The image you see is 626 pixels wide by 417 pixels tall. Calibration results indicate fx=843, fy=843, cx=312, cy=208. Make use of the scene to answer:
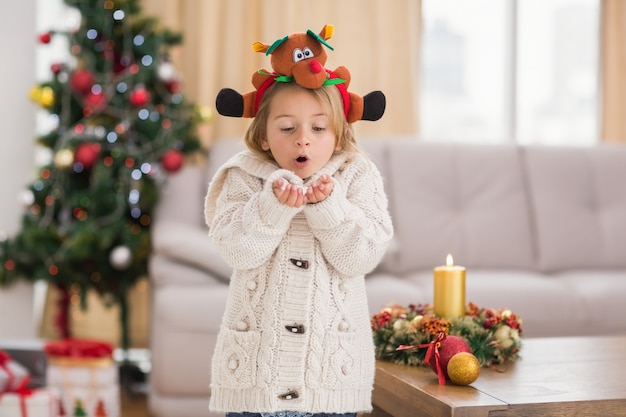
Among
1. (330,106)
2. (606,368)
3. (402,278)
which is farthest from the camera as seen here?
(402,278)

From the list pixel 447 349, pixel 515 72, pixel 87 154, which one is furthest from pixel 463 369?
pixel 515 72

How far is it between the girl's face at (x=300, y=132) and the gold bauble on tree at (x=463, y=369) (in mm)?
422

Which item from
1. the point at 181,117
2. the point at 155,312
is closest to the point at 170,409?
the point at 155,312

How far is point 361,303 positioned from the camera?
1.47 metres

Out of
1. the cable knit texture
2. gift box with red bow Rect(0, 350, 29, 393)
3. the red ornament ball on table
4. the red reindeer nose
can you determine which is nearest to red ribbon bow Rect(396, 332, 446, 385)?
the red ornament ball on table

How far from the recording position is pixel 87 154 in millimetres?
3320

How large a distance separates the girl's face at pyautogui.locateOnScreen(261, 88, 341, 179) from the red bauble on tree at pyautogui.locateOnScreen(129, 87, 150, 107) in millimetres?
2056

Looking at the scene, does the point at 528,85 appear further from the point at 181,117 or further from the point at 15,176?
the point at 15,176

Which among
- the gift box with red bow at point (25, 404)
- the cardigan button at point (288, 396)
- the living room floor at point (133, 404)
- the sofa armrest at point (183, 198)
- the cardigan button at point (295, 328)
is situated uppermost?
the sofa armrest at point (183, 198)

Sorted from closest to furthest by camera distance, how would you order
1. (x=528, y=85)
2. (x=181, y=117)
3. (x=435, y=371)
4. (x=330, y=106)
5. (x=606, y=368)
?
(x=330, y=106)
(x=435, y=371)
(x=606, y=368)
(x=181, y=117)
(x=528, y=85)

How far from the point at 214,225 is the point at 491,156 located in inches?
92.0

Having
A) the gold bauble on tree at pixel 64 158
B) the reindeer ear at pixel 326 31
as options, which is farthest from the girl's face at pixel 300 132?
the gold bauble on tree at pixel 64 158

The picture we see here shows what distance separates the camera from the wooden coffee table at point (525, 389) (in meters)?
1.38

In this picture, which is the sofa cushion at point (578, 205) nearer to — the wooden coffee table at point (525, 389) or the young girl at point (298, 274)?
the wooden coffee table at point (525, 389)
